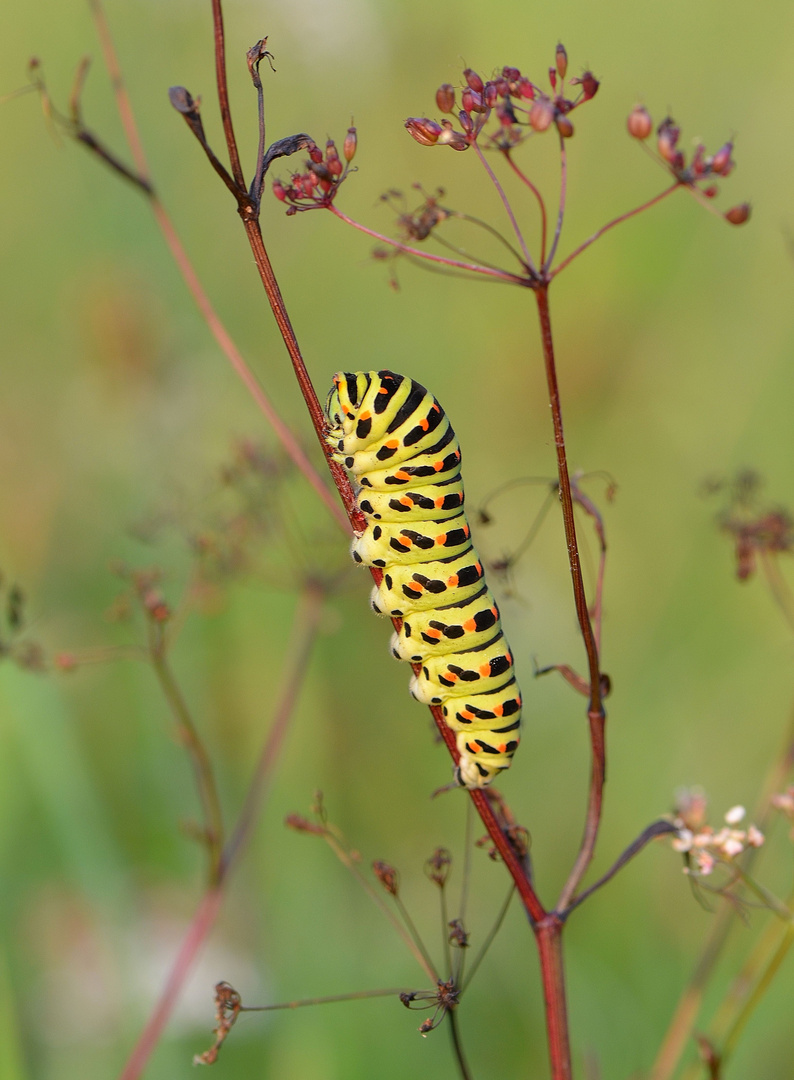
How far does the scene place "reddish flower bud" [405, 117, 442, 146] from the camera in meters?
2.27

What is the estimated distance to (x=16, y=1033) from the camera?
4.04 metres

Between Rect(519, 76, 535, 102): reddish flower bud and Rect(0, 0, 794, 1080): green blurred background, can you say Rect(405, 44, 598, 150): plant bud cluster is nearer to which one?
Rect(519, 76, 535, 102): reddish flower bud

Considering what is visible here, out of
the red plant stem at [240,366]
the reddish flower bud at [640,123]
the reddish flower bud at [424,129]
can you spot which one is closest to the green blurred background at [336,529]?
the red plant stem at [240,366]

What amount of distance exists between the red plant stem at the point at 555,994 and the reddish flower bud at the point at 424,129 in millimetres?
1785

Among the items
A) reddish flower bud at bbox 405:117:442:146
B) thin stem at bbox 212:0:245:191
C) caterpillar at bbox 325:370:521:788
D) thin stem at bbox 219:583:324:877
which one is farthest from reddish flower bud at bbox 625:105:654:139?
thin stem at bbox 219:583:324:877

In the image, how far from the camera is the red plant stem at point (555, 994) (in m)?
2.30

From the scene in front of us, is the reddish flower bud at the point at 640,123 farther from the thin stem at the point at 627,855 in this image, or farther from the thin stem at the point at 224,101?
the thin stem at the point at 627,855

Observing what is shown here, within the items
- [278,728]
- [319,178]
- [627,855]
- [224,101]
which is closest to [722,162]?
[319,178]

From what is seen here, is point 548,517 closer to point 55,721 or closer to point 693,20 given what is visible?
point 55,721

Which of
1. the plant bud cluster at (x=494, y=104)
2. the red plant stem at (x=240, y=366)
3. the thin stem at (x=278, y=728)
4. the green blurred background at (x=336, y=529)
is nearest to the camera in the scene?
the plant bud cluster at (x=494, y=104)

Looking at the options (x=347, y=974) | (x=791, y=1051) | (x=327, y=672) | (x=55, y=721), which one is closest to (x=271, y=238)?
(x=327, y=672)

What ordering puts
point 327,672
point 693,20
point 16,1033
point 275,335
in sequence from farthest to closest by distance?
point 693,20
point 275,335
point 327,672
point 16,1033

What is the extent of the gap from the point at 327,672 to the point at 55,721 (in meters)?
1.82

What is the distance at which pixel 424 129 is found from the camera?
90.6 inches
